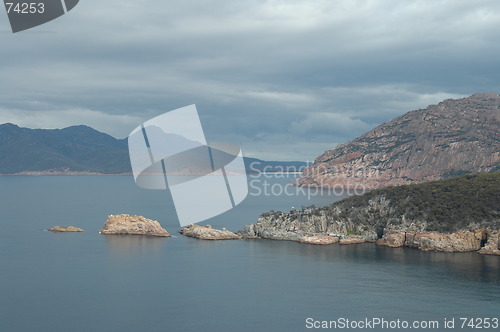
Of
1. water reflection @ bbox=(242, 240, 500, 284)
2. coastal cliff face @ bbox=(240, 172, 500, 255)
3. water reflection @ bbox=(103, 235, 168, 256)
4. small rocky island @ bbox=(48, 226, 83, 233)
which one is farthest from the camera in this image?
small rocky island @ bbox=(48, 226, 83, 233)

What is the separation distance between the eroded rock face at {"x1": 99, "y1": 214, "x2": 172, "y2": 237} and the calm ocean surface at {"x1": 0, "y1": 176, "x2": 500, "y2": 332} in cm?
876

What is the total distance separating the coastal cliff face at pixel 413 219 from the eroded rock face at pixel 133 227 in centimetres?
2443

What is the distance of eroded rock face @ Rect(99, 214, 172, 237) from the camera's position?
16162 cm

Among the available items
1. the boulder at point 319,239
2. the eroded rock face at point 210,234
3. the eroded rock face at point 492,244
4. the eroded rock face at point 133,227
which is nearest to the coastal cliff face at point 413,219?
the eroded rock face at point 492,244

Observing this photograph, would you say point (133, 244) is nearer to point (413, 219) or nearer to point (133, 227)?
point (133, 227)

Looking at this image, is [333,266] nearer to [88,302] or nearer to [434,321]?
[434,321]

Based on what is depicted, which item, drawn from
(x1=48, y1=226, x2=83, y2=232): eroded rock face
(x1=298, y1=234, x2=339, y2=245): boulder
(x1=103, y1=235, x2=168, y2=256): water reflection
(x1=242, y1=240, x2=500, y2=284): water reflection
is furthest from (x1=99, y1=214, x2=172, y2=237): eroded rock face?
(x1=298, y1=234, x2=339, y2=245): boulder

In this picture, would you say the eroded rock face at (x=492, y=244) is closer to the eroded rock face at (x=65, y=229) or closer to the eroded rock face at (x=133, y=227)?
the eroded rock face at (x=133, y=227)

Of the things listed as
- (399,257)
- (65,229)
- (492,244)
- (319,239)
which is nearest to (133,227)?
(65,229)

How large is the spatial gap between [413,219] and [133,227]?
7722 centimetres

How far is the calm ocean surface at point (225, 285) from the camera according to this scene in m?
84.4

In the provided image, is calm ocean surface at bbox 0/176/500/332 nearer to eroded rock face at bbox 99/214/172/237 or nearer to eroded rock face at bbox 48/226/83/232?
eroded rock face at bbox 99/214/172/237

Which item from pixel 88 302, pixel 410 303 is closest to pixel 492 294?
pixel 410 303

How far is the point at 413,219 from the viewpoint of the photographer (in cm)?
14662
